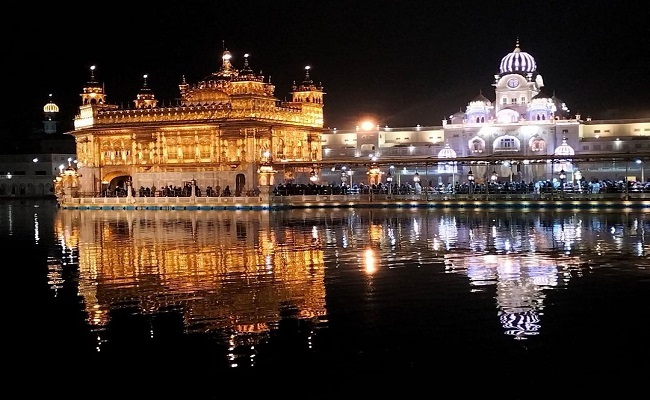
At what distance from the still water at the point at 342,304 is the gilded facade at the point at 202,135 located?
33.6m

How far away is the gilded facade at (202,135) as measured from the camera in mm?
60969

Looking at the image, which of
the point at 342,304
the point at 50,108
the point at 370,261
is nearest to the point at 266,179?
the point at 370,261

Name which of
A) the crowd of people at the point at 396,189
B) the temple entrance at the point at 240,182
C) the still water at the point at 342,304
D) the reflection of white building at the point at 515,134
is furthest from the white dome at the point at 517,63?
the still water at the point at 342,304

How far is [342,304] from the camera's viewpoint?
1465cm

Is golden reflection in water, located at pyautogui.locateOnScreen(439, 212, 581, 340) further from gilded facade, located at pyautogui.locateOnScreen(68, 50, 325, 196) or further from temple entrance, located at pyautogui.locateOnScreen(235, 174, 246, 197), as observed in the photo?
temple entrance, located at pyautogui.locateOnScreen(235, 174, 246, 197)

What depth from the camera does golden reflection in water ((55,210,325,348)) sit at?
14.1 m

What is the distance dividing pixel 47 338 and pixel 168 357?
2491 millimetres

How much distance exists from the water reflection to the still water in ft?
0.19

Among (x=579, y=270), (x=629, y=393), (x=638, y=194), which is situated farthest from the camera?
(x=638, y=194)

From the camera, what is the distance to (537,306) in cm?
1414

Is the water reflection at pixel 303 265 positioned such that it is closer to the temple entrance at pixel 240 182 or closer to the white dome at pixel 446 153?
the temple entrance at pixel 240 182

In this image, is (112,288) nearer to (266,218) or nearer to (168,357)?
(168,357)

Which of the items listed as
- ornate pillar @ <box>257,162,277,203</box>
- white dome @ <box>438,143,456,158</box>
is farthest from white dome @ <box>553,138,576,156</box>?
ornate pillar @ <box>257,162,277,203</box>

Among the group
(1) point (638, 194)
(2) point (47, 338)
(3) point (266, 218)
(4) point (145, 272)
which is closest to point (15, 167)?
(3) point (266, 218)
